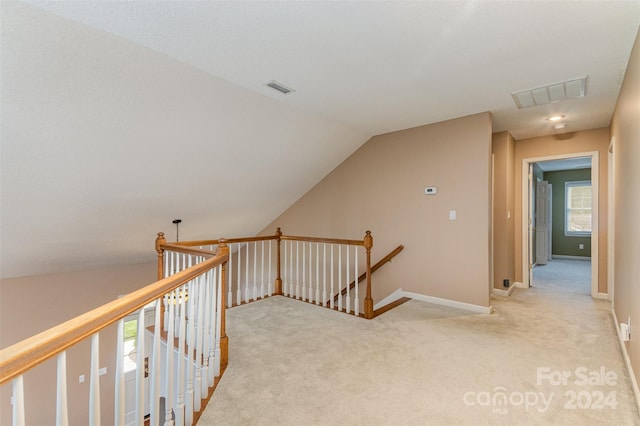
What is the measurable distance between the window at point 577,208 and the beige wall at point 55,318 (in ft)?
33.2

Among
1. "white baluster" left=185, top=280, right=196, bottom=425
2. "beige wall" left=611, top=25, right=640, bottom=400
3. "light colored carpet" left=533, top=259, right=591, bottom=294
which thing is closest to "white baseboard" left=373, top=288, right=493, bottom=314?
"beige wall" left=611, top=25, right=640, bottom=400

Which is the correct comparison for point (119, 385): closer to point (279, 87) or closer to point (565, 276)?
point (279, 87)

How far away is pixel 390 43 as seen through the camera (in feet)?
7.36

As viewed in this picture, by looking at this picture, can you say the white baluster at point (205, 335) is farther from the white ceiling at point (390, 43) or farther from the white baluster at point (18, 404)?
the white ceiling at point (390, 43)

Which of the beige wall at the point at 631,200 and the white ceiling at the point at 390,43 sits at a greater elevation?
the white ceiling at the point at 390,43

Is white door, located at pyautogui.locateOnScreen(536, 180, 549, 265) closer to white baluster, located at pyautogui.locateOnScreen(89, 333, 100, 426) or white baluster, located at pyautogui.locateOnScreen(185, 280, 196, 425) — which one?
white baluster, located at pyautogui.locateOnScreen(185, 280, 196, 425)

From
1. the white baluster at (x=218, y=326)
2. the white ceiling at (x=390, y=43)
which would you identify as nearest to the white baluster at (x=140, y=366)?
the white baluster at (x=218, y=326)

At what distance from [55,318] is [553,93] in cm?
708

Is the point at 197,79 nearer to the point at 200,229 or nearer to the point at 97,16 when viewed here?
the point at 97,16

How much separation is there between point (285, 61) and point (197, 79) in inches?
31.6

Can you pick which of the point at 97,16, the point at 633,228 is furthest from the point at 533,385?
the point at 97,16

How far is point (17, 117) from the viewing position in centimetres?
224

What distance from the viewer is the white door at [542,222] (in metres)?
7.36

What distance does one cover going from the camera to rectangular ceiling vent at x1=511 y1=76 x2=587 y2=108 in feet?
9.60
